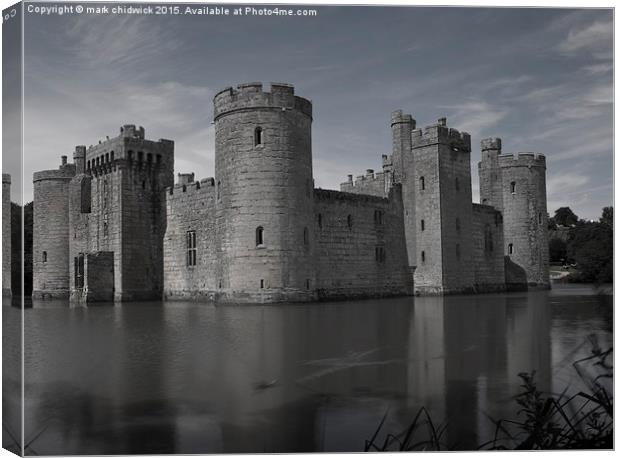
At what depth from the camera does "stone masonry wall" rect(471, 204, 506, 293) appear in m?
36.9

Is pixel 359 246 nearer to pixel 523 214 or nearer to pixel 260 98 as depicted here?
pixel 260 98

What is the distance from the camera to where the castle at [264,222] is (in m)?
25.1

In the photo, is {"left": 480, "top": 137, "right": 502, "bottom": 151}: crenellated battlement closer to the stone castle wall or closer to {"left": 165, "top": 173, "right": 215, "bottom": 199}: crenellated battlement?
{"left": 165, "top": 173, "right": 215, "bottom": 199}: crenellated battlement

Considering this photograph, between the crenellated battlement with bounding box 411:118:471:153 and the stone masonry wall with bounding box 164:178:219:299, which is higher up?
the crenellated battlement with bounding box 411:118:471:153

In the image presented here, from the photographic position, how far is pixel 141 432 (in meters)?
6.59

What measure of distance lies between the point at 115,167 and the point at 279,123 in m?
10.6

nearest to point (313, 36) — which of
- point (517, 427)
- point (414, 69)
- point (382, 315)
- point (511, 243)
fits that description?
point (414, 69)

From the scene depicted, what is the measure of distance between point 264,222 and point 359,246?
7940mm

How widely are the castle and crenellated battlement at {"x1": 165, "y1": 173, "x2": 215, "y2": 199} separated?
89 mm

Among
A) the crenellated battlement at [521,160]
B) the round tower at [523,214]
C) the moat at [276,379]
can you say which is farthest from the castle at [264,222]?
the moat at [276,379]

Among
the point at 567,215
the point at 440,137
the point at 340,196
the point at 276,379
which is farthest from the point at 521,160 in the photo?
the point at 276,379

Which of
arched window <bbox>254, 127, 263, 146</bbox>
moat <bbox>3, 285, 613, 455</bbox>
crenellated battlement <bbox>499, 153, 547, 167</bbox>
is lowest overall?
moat <bbox>3, 285, 613, 455</bbox>

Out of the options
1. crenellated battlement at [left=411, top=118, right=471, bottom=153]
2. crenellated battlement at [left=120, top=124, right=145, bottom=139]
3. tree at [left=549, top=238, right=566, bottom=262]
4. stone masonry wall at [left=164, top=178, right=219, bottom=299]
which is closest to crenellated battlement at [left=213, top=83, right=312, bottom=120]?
stone masonry wall at [left=164, top=178, right=219, bottom=299]

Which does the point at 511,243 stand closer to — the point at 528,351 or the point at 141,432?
the point at 528,351
